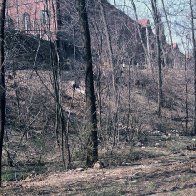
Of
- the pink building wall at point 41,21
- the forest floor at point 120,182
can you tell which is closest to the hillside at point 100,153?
the forest floor at point 120,182

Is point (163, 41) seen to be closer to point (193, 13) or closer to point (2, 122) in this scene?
point (193, 13)

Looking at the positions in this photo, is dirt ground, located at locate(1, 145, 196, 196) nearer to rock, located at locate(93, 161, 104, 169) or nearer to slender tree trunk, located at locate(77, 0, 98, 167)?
rock, located at locate(93, 161, 104, 169)

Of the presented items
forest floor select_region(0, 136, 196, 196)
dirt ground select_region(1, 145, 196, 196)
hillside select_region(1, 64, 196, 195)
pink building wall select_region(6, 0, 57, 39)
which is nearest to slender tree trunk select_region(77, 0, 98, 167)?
hillside select_region(1, 64, 196, 195)

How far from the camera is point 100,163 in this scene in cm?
1281

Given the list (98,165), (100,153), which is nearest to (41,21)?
(100,153)

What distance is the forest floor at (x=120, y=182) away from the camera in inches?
369

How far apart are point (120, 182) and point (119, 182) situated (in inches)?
1.0

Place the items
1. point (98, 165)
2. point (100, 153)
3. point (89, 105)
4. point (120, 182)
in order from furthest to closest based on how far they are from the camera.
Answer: point (100, 153), point (89, 105), point (98, 165), point (120, 182)

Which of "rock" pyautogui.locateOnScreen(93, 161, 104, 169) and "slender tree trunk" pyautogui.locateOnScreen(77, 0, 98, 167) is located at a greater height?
"slender tree trunk" pyautogui.locateOnScreen(77, 0, 98, 167)

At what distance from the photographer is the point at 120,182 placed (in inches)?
402

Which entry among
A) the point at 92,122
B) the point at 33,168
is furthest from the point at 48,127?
the point at 92,122

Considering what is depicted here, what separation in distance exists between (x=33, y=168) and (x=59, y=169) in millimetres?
1364

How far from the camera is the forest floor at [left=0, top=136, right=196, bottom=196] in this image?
9.37m

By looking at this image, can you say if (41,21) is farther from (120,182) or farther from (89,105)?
(120,182)
